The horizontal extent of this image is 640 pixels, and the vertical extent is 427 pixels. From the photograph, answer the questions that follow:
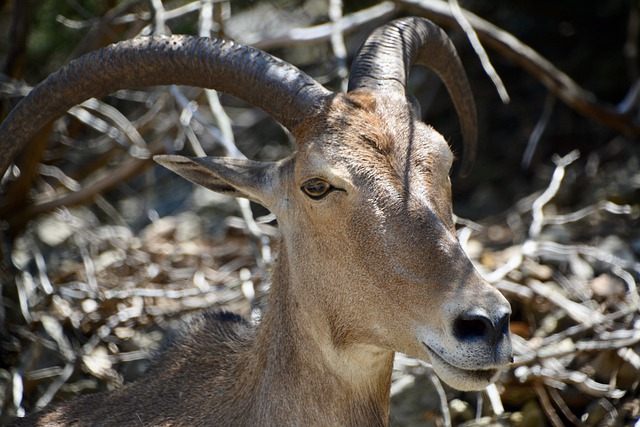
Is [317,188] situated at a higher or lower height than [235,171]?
higher

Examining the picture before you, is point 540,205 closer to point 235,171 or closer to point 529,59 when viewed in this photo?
point 529,59

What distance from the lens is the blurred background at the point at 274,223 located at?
5699 millimetres

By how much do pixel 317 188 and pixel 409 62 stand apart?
4.21ft

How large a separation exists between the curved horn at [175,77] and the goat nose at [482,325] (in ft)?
4.68

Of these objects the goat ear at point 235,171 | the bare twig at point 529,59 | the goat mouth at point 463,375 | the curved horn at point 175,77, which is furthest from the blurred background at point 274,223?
the goat mouth at point 463,375

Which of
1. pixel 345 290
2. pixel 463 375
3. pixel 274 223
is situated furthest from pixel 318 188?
pixel 274 223

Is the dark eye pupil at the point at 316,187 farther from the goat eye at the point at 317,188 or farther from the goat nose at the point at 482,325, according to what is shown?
A: the goat nose at the point at 482,325

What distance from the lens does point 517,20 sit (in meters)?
9.86

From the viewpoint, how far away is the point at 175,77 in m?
4.25

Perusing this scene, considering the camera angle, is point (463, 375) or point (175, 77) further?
point (175, 77)

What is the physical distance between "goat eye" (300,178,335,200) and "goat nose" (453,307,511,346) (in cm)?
97

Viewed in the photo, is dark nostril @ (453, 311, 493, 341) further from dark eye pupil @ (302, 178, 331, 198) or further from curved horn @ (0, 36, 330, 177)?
curved horn @ (0, 36, 330, 177)

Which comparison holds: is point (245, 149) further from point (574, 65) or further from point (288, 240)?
point (288, 240)

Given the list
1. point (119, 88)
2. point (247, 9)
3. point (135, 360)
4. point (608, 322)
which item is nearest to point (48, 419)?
point (135, 360)
